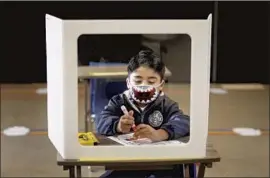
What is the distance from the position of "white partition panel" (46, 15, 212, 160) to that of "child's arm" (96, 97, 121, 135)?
7 centimetres

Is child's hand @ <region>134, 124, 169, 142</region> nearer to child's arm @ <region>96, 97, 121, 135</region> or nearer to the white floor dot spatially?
child's arm @ <region>96, 97, 121, 135</region>

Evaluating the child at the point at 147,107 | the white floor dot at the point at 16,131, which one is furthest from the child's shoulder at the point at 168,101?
the white floor dot at the point at 16,131

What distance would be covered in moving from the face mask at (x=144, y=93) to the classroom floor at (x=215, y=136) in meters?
1.98

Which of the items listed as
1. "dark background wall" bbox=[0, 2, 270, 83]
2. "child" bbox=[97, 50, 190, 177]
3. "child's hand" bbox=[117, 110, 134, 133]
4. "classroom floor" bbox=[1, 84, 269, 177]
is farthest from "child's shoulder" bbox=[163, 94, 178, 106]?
"dark background wall" bbox=[0, 2, 270, 83]

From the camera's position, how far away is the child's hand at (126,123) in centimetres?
148

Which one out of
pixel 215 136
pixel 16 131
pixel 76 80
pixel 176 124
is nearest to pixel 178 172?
pixel 176 124

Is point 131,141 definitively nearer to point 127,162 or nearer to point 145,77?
point 127,162

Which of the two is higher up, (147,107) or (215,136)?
(147,107)

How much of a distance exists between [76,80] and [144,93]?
187mm

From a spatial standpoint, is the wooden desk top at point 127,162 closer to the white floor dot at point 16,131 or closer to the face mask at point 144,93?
the face mask at point 144,93

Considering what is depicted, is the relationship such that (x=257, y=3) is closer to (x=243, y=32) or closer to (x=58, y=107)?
(x=243, y=32)

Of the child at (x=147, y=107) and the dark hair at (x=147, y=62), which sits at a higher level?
the dark hair at (x=147, y=62)

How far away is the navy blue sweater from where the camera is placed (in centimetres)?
148

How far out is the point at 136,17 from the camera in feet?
18.9
